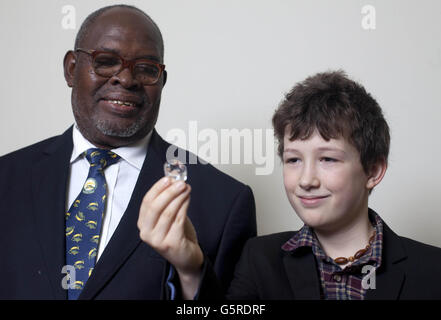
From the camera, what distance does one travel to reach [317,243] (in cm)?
137

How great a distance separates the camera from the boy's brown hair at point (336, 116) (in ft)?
4.39

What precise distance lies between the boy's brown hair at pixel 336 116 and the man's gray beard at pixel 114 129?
15.0 inches

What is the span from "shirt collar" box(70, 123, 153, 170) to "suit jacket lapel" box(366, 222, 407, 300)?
68cm

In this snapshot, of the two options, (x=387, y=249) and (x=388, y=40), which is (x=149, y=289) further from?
(x=388, y=40)

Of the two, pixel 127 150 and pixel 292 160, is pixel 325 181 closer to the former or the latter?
pixel 292 160

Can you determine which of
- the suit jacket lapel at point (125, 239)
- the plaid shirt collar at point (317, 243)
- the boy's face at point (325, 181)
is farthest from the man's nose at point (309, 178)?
the suit jacket lapel at point (125, 239)

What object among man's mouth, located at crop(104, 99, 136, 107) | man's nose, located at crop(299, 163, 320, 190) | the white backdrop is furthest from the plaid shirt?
the white backdrop

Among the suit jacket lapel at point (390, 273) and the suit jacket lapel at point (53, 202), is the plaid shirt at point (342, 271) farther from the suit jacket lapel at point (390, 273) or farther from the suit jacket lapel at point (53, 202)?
the suit jacket lapel at point (53, 202)

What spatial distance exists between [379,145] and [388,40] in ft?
2.75

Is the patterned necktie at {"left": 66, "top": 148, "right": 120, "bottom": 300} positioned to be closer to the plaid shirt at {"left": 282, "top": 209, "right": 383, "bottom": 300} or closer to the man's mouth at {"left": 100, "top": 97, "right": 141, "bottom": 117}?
the man's mouth at {"left": 100, "top": 97, "right": 141, "bottom": 117}

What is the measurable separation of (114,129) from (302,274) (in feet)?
2.03

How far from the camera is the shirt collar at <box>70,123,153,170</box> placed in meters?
1.53

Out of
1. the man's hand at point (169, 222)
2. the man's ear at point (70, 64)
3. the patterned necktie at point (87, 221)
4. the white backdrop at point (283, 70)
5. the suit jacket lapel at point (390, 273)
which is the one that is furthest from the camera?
the white backdrop at point (283, 70)
